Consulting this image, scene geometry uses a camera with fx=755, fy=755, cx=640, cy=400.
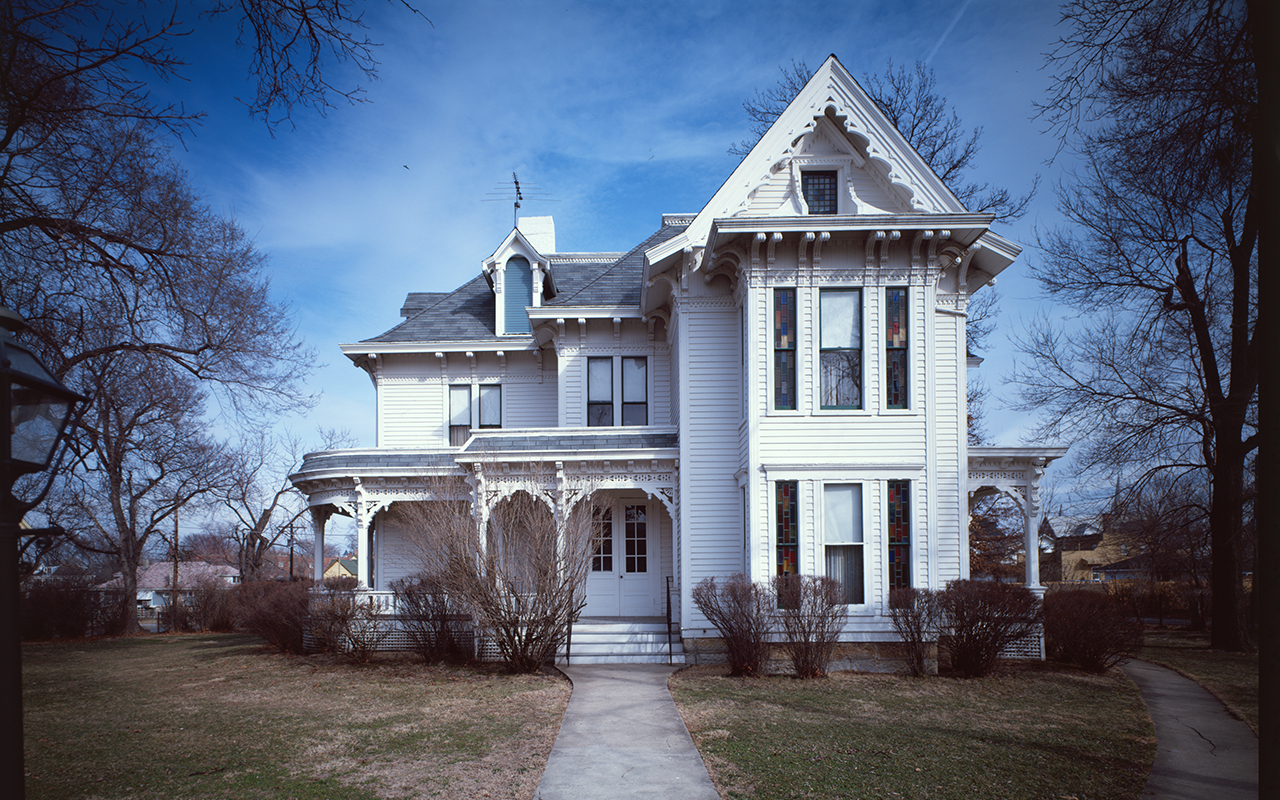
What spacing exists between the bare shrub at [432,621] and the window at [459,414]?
594cm

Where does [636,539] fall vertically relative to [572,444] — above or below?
below

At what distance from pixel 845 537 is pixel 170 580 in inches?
2176

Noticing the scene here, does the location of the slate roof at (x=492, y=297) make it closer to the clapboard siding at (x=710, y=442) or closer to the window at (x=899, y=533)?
the clapboard siding at (x=710, y=442)

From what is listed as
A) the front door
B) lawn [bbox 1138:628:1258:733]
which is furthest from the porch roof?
lawn [bbox 1138:628:1258:733]

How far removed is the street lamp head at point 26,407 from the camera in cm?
336

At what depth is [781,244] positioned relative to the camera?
13711 mm

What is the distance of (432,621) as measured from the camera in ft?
44.3

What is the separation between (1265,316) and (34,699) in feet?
49.2

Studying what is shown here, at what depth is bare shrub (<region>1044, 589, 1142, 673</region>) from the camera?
12.8 meters

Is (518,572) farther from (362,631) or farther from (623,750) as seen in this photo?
(623,750)

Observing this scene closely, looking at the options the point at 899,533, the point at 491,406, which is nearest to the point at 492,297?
the point at 491,406

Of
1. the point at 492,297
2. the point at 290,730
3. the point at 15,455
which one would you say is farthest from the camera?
the point at 492,297

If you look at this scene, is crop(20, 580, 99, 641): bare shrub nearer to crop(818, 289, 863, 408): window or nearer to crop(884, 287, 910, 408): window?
crop(818, 289, 863, 408): window

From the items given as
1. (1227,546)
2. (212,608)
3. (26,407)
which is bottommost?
(212,608)
